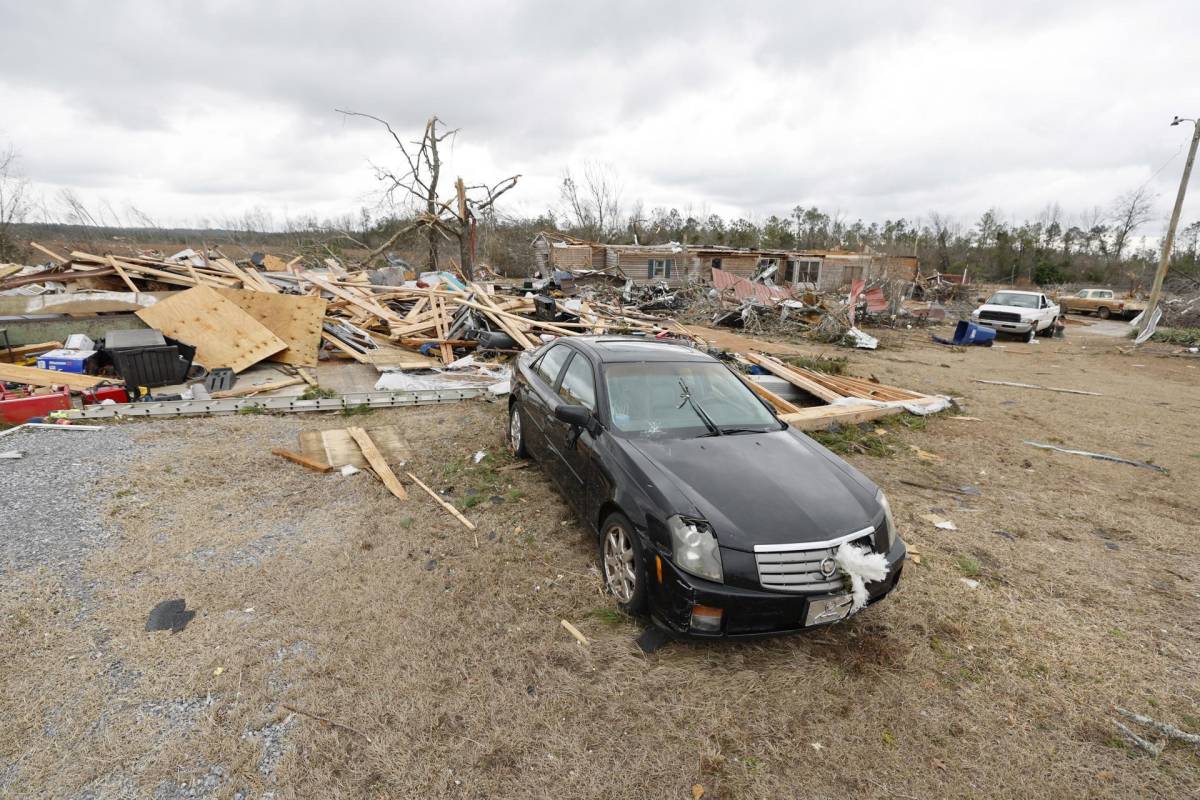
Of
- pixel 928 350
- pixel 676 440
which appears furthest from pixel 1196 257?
pixel 676 440

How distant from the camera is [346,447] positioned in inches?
218

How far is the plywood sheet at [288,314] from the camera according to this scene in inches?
370

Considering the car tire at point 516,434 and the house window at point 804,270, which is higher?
the house window at point 804,270

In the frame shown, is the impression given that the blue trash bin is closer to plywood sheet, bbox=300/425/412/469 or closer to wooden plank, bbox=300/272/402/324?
wooden plank, bbox=300/272/402/324

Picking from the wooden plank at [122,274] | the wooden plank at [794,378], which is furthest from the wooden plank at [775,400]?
the wooden plank at [122,274]

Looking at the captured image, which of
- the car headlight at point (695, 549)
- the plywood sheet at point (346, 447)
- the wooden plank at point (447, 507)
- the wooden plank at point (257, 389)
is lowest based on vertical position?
the wooden plank at point (447, 507)

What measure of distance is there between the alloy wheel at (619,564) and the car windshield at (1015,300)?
869 inches

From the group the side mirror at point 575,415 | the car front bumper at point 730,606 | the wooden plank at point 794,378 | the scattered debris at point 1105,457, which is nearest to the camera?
the car front bumper at point 730,606

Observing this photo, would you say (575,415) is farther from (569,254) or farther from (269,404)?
(569,254)

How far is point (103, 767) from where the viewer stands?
7.06 ft

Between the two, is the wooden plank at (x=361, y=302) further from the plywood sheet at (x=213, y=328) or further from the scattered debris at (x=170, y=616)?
the scattered debris at (x=170, y=616)

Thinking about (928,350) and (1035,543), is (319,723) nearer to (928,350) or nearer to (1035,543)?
(1035,543)

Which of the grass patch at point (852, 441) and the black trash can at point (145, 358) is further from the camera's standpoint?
the black trash can at point (145, 358)

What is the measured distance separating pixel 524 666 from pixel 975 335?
1895cm
